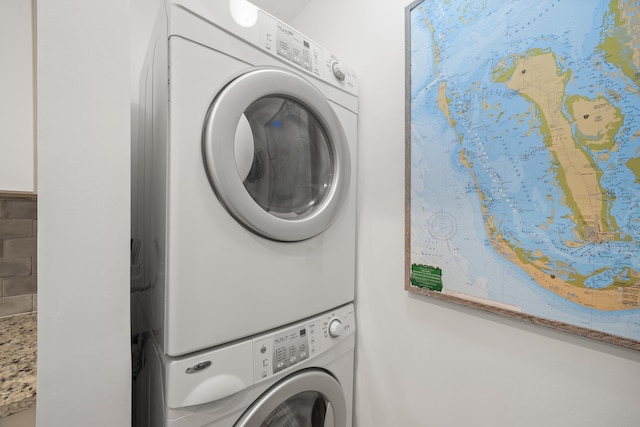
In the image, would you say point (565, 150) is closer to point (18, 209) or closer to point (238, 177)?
point (238, 177)

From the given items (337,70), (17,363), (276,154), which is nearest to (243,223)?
(276,154)

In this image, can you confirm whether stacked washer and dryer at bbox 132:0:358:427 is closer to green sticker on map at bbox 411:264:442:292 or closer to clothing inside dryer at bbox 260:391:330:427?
clothing inside dryer at bbox 260:391:330:427

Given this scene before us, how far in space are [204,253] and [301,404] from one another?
70 centimetres

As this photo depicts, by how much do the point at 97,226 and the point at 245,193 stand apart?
13.1 inches

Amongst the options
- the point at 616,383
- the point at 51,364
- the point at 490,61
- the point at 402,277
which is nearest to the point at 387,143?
the point at 490,61

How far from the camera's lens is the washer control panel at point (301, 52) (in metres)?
0.79

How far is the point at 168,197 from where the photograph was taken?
0.63 meters

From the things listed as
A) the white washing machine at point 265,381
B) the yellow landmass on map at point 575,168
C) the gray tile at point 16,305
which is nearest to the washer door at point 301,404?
the white washing machine at point 265,381

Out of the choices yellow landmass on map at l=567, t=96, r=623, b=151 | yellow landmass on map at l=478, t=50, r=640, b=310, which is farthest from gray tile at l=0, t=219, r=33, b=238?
yellow landmass on map at l=567, t=96, r=623, b=151

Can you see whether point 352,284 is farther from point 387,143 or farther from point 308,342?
point 387,143

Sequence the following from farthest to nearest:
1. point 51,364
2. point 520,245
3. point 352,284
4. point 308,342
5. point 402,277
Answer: point 352,284, point 402,277, point 308,342, point 520,245, point 51,364

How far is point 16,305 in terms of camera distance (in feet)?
3.73

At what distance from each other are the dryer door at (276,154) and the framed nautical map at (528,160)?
30 cm

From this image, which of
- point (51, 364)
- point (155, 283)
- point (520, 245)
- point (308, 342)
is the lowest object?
point (308, 342)
